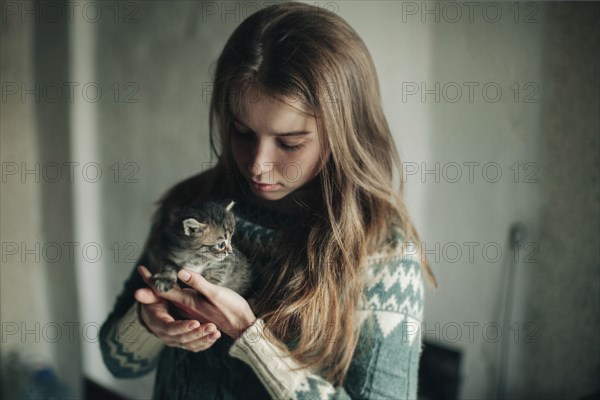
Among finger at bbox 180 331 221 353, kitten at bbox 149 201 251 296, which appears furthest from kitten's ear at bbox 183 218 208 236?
finger at bbox 180 331 221 353

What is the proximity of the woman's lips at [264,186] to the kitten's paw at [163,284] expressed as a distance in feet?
0.41

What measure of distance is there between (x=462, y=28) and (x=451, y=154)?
0.49ft

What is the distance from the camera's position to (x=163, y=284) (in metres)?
0.45

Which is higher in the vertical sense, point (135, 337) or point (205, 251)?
point (205, 251)

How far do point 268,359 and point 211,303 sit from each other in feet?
0.32

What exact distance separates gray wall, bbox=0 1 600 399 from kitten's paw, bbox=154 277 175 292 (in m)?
0.18

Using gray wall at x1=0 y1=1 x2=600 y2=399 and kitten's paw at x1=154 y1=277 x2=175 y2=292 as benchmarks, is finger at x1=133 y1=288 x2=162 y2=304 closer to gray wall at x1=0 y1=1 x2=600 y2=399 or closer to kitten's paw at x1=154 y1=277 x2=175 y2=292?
kitten's paw at x1=154 y1=277 x2=175 y2=292

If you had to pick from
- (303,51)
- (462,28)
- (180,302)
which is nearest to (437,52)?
(462,28)

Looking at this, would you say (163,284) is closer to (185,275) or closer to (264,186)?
(185,275)

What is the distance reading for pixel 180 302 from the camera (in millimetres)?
450

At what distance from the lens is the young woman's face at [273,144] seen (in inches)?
17.3

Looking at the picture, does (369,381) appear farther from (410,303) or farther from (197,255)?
(197,255)

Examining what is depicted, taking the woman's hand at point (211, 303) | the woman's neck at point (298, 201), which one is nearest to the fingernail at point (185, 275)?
the woman's hand at point (211, 303)

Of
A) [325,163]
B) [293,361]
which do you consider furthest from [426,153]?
[293,361]
